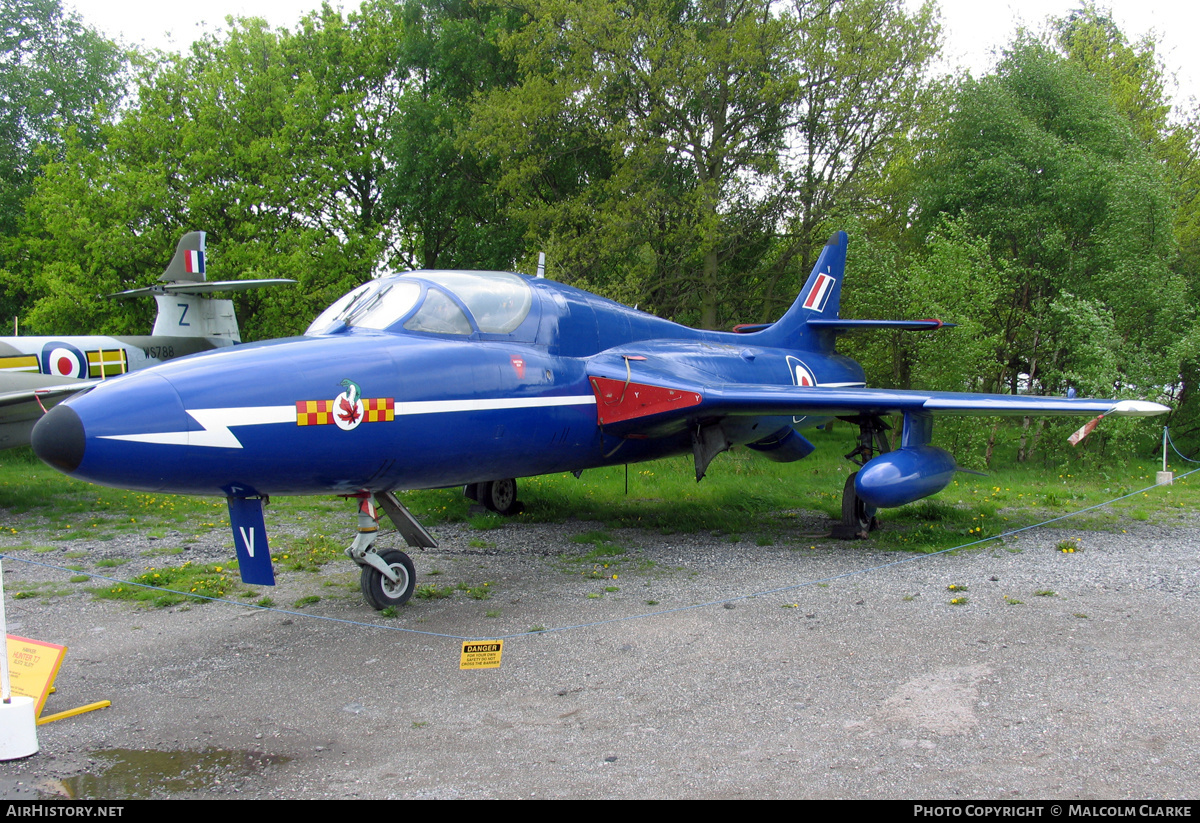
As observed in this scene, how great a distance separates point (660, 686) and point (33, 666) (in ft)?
10.8

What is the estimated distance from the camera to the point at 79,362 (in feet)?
46.5

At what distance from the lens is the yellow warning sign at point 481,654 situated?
5055 mm

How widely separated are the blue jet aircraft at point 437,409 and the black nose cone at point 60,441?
0.4 inches

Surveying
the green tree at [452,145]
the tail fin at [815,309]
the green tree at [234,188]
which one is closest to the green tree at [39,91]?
the green tree at [234,188]

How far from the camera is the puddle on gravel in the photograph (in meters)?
3.46

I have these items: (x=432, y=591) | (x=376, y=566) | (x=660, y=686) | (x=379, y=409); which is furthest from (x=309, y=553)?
(x=660, y=686)

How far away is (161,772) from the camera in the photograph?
3.64 meters

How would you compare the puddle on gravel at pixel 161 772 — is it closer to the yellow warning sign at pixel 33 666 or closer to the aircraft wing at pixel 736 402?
the yellow warning sign at pixel 33 666

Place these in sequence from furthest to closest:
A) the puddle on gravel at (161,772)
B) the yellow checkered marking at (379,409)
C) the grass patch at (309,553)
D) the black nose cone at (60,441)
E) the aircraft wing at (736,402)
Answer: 1. the grass patch at (309,553)
2. the aircraft wing at (736,402)
3. the yellow checkered marking at (379,409)
4. the black nose cone at (60,441)
5. the puddle on gravel at (161,772)

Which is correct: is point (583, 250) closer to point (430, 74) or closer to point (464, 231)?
point (464, 231)

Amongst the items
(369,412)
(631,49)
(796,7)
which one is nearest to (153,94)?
(631,49)

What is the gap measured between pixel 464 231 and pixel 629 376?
1665 centimetres

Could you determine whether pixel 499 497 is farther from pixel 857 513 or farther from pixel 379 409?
pixel 379 409
